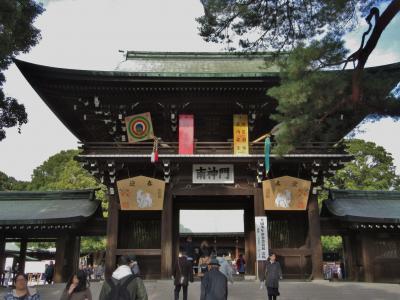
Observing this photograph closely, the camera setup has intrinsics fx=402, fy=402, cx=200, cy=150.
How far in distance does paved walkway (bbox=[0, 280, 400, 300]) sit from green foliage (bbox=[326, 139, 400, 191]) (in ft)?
74.5

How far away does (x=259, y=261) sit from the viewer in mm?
13969

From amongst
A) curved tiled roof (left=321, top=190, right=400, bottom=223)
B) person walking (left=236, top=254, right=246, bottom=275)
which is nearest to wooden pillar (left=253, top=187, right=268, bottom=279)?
curved tiled roof (left=321, top=190, right=400, bottom=223)

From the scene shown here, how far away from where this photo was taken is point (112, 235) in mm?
14461

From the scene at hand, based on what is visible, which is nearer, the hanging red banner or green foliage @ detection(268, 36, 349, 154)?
green foliage @ detection(268, 36, 349, 154)

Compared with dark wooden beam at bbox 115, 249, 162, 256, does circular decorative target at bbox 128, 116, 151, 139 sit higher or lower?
higher

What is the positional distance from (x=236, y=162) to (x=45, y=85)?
7.38m

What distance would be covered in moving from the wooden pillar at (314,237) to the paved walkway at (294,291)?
93 centimetres

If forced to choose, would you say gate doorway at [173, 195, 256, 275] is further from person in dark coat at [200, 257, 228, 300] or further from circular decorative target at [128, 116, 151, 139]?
person in dark coat at [200, 257, 228, 300]

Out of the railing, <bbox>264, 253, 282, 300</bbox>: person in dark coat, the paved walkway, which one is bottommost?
the paved walkway

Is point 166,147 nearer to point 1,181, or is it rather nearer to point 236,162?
point 236,162

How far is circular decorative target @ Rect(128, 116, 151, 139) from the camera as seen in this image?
15.1 metres

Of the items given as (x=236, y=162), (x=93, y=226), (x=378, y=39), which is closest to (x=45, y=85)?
(x=93, y=226)

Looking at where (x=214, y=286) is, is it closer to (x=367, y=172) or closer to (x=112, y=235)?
(x=112, y=235)

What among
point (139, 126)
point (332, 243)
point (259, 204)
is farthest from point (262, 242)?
point (332, 243)
